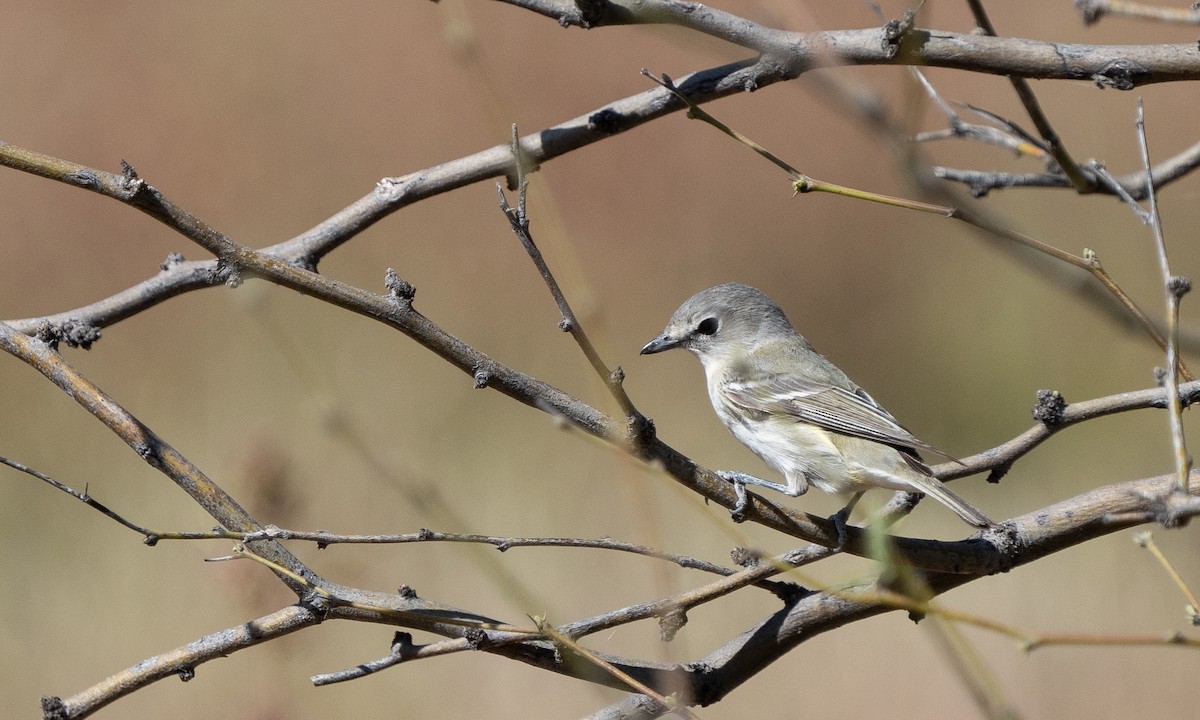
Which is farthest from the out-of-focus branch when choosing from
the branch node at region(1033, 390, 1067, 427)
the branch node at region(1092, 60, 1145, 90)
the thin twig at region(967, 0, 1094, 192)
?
the branch node at region(1033, 390, 1067, 427)

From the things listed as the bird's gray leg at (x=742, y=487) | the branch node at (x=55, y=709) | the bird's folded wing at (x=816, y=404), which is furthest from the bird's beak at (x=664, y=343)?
the branch node at (x=55, y=709)

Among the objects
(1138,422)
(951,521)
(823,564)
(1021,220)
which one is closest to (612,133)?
(823,564)

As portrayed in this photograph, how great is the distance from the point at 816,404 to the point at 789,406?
3.0 inches

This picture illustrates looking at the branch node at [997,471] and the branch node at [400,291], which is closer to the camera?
the branch node at [400,291]

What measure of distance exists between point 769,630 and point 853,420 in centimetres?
98

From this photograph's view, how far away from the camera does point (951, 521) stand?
5188 millimetres

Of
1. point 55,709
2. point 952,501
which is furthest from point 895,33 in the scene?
point 55,709

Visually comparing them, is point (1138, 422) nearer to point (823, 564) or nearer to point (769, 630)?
point (823, 564)

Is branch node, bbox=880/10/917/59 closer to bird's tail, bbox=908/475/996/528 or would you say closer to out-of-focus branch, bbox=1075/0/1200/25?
out-of-focus branch, bbox=1075/0/1200/25

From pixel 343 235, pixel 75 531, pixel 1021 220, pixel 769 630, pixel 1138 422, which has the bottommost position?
pixel 769 630

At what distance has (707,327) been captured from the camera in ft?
9.92

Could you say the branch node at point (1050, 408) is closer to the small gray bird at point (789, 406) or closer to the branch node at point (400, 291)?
the small gray bird at point (789, 406)

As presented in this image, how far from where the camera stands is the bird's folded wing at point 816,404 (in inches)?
104

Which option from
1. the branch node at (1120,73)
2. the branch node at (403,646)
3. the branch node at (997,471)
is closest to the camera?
the branch node at (403,646)
